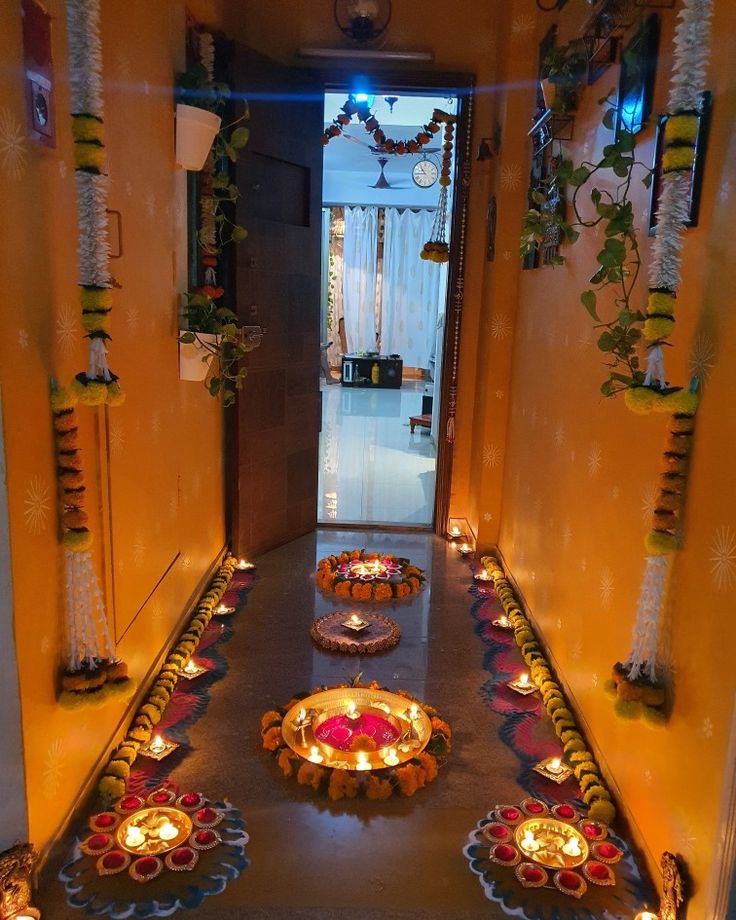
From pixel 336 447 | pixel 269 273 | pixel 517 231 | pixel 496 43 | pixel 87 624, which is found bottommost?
pixel 336 447

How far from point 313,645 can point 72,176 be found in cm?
207

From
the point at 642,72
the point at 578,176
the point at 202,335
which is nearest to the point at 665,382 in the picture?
the point at 578,176

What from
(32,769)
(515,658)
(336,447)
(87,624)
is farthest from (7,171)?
(336,447)

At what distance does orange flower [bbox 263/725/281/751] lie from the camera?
2.45 meters

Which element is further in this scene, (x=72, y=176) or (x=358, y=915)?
(x=72, y=176)

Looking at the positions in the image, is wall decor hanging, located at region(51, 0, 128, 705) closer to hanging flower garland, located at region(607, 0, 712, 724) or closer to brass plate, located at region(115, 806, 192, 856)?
brass plate, located at region(115, 806, 192, 856)

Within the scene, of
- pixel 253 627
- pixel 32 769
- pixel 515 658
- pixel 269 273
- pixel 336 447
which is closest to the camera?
pixel 32 769

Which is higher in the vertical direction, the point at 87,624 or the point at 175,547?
the point at 87,624

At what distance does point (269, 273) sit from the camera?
158 inches

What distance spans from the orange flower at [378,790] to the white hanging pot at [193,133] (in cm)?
248

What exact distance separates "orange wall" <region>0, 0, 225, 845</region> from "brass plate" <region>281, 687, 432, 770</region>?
58 cm

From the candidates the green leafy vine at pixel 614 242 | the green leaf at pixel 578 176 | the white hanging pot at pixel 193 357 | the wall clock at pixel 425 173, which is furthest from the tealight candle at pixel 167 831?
the wall clock at pixel 425 173

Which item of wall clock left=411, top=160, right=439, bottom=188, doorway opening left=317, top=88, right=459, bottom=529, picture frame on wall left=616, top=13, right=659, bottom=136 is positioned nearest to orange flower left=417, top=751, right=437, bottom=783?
picture frame on wall left=616, top=13, right=659, bottom=136

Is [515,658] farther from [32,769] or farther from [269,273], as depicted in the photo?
[269,273]
